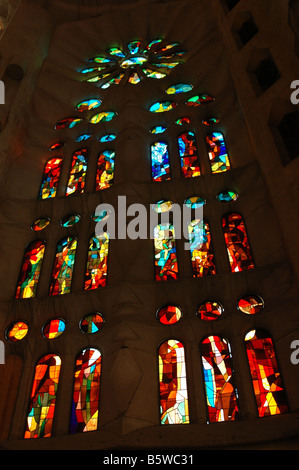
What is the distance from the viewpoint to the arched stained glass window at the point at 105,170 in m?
11.6

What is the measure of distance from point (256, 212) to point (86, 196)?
392 centimetres

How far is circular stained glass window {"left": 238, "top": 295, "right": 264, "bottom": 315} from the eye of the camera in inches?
327

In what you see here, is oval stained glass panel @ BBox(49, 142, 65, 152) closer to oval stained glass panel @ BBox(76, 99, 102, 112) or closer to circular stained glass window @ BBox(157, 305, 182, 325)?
oval stained glass panel @ BBox(76, 99, 102, 112)

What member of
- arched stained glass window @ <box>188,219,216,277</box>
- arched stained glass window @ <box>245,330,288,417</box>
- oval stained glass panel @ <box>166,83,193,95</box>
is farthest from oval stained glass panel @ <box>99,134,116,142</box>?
arched stained glass window @ <box>245,330,288,417</box>

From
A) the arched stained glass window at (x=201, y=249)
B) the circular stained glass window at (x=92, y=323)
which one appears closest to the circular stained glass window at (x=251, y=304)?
the arched stained glass window at (x=201, y=249)

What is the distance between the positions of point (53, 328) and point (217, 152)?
575 centimetres

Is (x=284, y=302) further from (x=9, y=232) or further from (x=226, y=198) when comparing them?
(x=9, y=232)

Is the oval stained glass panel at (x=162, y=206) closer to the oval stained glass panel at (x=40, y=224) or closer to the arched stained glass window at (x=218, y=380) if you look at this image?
the oval stained glass panel at (x=40, y=224)

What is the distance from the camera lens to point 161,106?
536 inches

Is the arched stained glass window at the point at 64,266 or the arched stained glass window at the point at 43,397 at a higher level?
the arched stained glass window at the point at 64,266

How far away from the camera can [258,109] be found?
9.92 metres

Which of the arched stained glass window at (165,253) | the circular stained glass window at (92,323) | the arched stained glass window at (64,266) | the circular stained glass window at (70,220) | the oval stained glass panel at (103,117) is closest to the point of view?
the circular stained glass window at (92,323)

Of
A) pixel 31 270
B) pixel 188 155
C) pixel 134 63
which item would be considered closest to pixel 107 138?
pixel 188 155

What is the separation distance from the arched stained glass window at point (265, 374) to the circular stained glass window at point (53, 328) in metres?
3.38
